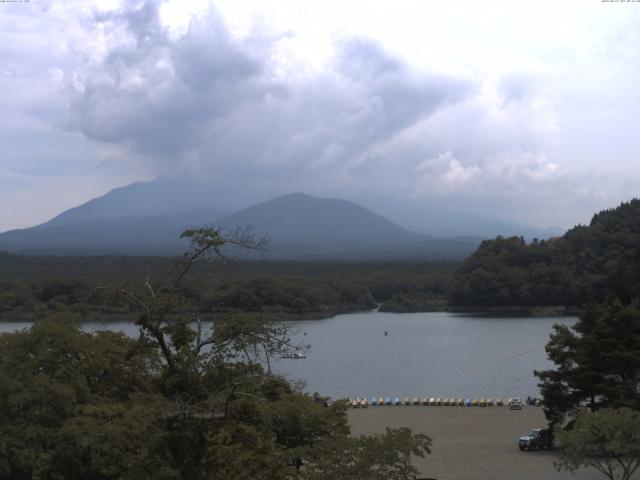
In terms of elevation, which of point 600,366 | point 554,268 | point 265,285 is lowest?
point 600,366

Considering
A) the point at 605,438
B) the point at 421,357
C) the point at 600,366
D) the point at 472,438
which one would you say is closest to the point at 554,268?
the point at 421,357

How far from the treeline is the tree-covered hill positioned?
4011mm

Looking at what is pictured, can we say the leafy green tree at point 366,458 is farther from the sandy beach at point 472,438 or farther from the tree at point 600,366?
the tree at point 600,366

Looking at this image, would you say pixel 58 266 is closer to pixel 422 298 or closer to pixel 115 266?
pixel 115 266

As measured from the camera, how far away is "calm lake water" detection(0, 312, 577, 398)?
29203 millimetres

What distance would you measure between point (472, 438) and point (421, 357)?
771 inches

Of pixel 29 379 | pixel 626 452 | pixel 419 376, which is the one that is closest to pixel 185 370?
pixel 29 379

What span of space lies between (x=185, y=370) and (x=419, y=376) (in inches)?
1045

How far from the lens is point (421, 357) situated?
3784 cm

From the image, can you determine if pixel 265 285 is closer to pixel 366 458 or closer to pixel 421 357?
pixel 421 357

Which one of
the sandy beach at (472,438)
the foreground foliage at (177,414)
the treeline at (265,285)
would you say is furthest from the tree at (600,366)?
the treeline at (265,285)

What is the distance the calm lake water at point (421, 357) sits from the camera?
2920 cm

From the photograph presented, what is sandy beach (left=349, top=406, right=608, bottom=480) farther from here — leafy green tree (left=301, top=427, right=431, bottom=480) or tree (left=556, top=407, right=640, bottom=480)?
leafy green tree (left=301, top=427, right=431, bottom=480)

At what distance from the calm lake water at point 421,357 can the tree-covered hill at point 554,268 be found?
6.15 m
